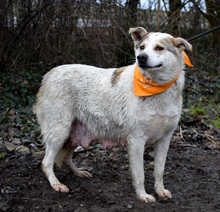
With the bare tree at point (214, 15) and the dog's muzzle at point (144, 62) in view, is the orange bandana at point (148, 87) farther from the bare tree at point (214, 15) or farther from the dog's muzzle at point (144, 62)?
the bare tree at point (214, 15)

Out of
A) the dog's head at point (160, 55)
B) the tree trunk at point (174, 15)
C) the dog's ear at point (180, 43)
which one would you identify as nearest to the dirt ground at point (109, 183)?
the dog's head at point (160, 55)

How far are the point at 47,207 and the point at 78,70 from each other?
60.4 inches

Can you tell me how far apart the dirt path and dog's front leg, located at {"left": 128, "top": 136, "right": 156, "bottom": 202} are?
10 cm

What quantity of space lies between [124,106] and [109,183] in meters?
1.01

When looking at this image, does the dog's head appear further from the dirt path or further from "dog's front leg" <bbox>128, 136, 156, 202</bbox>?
the dirt path

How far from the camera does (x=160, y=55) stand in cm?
425

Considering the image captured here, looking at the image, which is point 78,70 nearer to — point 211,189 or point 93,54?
point 211,189

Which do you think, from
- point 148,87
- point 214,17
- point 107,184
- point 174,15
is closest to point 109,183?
point 107,184

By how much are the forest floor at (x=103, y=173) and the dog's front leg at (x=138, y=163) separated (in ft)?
0.29

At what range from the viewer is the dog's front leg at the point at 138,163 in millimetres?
4496

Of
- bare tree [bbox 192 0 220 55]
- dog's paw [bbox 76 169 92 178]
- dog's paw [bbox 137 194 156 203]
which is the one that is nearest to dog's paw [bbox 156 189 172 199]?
dog's paw [bbox 137 194 156 203]

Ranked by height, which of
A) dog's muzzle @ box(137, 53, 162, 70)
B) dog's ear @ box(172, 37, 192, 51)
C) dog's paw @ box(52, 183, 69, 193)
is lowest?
dog's paw @ box(52, 183, 69, 193)

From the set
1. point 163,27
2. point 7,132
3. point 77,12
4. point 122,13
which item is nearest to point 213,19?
point 163,27

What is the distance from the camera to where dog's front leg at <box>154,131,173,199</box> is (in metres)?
4.72
